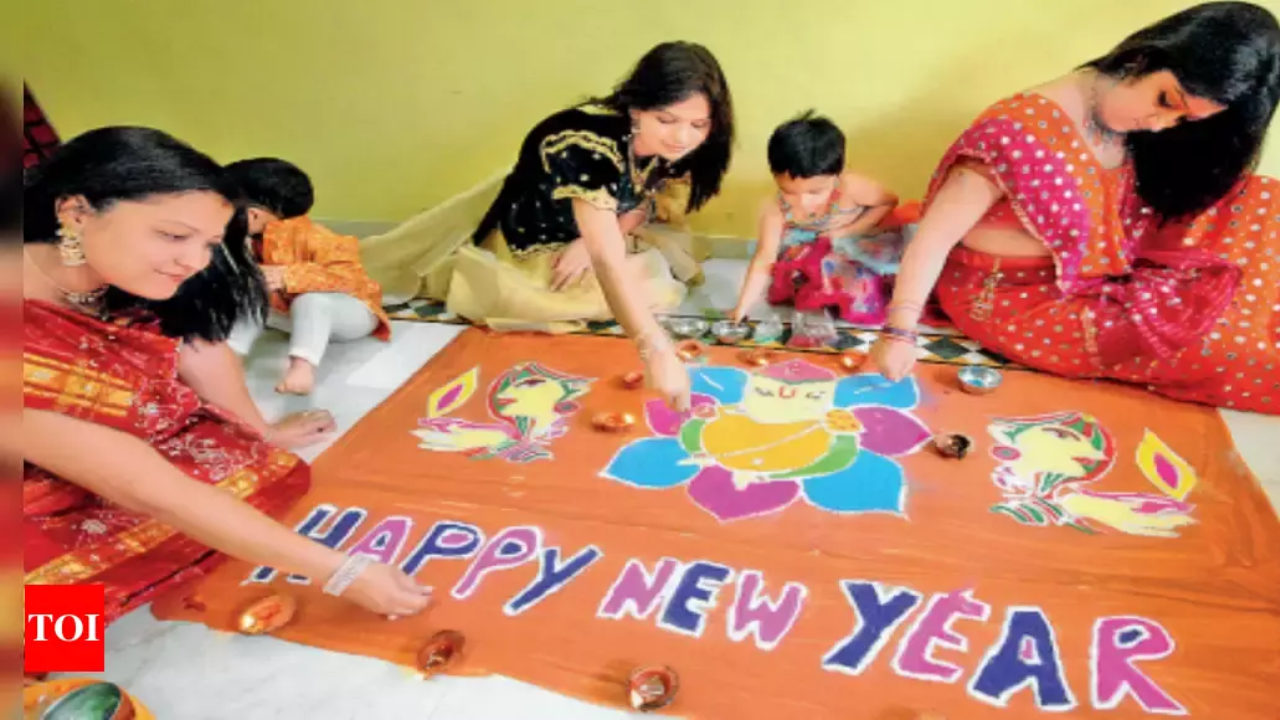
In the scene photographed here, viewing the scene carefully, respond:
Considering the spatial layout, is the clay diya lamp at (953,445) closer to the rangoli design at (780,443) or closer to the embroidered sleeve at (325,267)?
the rangoli design at (780,443)

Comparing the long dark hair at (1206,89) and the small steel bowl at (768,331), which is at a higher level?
the long dark hair at (1206,89)

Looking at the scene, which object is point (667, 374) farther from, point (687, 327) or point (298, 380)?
point (298, 380)

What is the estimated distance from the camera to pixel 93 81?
2.66 metres

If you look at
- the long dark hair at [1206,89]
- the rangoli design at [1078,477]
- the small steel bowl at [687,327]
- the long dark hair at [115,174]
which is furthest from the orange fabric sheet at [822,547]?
the long dark hair at [115,174]

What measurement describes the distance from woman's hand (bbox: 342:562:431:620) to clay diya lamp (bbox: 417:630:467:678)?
0.06 metres

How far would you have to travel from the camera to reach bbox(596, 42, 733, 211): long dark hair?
154 cm

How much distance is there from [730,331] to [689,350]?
0.52ft

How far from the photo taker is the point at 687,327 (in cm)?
197

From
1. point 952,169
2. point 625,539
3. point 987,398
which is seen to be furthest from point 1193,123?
point 625,539

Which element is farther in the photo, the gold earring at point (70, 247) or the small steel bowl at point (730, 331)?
the small steel bowl at point (730, 331)

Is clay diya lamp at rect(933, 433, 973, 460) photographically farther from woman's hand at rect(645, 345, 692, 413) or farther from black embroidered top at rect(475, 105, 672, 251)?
black embroidered top at rect(475, 105, 672, 251)

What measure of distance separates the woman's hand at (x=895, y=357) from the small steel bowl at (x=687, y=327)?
45cm

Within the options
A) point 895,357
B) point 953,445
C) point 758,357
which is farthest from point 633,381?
point 953,445

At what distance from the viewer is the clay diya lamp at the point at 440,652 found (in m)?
1.09
